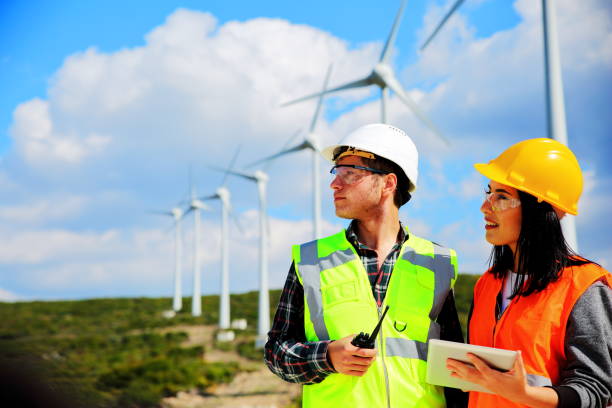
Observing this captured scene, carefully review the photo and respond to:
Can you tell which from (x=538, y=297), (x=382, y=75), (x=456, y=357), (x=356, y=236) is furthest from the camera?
(x=382, y=75)

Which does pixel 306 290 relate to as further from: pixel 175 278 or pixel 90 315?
pixel 90 315

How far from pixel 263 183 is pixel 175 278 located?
25.4 metres

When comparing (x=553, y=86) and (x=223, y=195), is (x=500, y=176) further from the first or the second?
(x=223, y=195)

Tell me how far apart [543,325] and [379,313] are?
0.94 m

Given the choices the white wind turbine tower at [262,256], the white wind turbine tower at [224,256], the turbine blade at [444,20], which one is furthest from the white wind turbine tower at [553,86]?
the white wind turbine tower at [224,256]

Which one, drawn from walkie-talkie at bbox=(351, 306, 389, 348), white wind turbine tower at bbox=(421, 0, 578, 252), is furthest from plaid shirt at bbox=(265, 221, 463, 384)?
white wind turbine tower at bbox=(421, 0, 578, 252)

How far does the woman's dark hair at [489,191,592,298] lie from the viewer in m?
3.08

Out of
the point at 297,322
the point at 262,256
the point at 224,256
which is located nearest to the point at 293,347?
the point at 297,322

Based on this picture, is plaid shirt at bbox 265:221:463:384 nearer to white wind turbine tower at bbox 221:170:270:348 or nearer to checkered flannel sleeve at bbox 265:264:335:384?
checkered flannel sleeve at bbox 265:264:335:384

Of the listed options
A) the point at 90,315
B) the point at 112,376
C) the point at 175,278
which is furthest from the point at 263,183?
the point at 90,315

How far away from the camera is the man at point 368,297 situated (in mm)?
3357

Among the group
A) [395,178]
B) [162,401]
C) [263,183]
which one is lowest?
[162,401]

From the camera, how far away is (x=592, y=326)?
9.24ft

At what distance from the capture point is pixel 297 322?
150 inches
